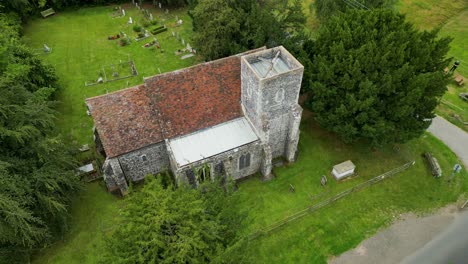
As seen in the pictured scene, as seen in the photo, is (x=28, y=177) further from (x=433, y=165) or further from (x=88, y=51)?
(x=433, y=165)

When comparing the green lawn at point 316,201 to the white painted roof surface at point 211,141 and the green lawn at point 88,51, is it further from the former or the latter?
the green lawn at point 88,51

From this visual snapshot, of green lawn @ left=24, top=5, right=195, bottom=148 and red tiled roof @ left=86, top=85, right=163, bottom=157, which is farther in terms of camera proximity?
green lawn @ left=24, top=5, right=195, bottom=148

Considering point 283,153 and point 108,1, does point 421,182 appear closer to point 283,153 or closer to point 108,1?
point 283,153

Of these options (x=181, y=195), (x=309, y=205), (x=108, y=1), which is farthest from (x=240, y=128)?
(x=108, y=1)

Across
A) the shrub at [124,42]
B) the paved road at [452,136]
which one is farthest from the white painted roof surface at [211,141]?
the shrub at [124,42]

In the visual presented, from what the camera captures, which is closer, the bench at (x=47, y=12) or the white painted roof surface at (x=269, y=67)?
the white painted roof surface at (x=269, y=67)

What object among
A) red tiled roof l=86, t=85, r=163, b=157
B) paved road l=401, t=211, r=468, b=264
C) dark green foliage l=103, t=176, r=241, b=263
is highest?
dark green foliage l=103, t=176, r=241, b=263

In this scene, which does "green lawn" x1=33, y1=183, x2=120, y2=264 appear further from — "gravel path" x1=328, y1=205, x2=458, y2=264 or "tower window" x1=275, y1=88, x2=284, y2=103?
"gravel path" x1=328, y1=205, x2=458, y2=264

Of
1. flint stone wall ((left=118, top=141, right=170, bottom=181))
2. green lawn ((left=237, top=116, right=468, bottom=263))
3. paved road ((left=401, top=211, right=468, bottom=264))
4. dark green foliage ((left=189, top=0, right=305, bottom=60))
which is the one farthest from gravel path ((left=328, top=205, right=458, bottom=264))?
dark green foliage ((left=189, top=0, right=305, bottom=60))
